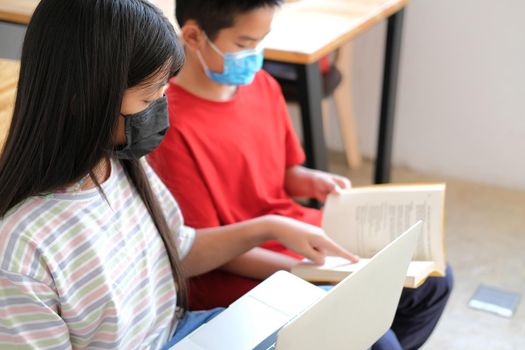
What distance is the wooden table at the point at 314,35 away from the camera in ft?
5.17

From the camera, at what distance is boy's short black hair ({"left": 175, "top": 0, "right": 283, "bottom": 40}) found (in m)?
1.29

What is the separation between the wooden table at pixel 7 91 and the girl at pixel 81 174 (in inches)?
10.3

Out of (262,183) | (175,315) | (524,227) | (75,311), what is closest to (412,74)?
(524,227)

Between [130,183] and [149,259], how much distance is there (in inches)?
4.6

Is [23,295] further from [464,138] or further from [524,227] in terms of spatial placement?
[464,138]

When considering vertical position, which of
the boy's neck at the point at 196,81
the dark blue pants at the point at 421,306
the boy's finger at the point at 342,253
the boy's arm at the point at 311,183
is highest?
the boy's neck at the point at 196,81

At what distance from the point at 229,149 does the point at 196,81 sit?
147 millimetres

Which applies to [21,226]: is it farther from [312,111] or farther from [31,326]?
[312,111]

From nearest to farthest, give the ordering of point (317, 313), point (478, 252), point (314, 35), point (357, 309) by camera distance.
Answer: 1. point (317, 313)
2. point (357, 309)
3. point (314, 35)
4. point (478, 252)

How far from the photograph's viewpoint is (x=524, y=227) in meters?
2.23

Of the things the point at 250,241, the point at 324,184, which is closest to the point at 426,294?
the point at 324,184

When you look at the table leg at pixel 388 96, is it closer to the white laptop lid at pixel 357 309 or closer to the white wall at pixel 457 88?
the white wall at pixel 457 88

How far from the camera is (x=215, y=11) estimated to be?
130cm

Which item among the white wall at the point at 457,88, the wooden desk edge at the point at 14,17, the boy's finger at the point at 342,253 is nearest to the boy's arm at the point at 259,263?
the boy's finger at the point at 342,253
